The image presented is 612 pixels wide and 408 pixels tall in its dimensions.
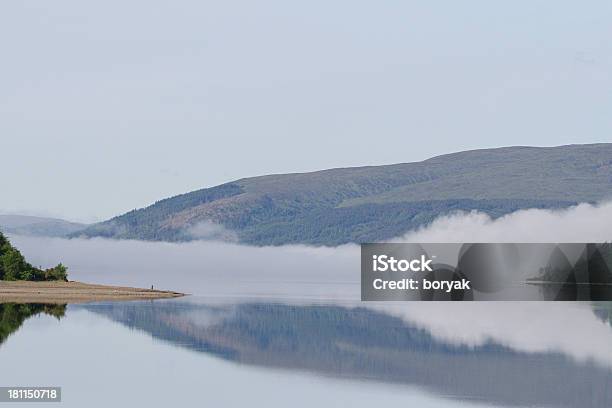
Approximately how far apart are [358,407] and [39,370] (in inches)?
931

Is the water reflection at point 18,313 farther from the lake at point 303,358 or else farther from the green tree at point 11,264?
the green tree at point 11,264

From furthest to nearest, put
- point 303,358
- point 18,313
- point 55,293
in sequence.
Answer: point 55,293 → point 18,313 → point 303,358

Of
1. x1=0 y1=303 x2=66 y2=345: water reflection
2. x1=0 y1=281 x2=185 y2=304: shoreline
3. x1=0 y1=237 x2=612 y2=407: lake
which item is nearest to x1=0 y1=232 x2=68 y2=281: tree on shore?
x1=0 y1=281 x2=185 y2=304: shoreline

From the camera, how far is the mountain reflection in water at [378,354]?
3130 inches

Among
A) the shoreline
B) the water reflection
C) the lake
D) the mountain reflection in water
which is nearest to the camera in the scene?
the lake

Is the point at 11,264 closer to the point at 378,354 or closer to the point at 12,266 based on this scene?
the point at 12,266

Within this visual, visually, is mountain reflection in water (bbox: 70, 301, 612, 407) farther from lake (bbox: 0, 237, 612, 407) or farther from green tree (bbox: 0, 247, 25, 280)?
green tree (bbox: 0, 247, 25, 280)

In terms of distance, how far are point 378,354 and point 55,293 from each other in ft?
305

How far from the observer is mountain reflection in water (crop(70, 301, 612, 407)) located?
261 ft

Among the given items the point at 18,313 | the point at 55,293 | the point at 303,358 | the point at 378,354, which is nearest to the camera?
the point at 303,358

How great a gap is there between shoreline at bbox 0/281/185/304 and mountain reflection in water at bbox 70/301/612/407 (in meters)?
13.8

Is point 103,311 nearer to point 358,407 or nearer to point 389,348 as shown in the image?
point 389,348

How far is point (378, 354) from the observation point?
4055 inches

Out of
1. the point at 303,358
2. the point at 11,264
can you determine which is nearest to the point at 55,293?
the point at 11,264
